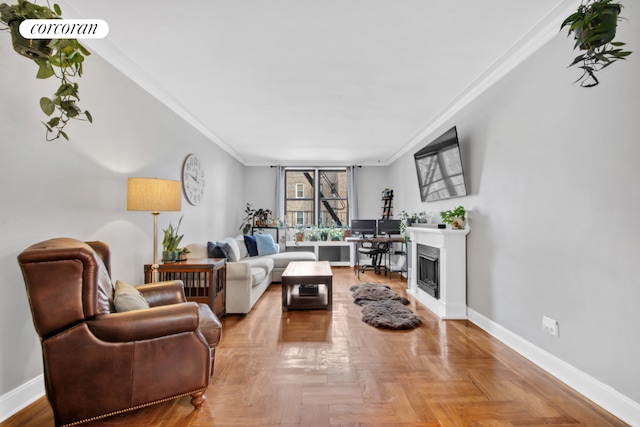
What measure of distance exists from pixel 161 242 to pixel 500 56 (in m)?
3.80

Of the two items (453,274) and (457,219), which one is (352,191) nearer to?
(457,219)

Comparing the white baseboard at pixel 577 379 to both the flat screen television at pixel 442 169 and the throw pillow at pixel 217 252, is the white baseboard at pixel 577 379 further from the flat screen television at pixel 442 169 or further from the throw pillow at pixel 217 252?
the throw pillow at pixel 217 252

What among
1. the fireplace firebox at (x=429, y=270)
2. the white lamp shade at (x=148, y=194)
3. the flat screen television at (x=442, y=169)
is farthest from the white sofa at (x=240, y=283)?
the flat screen television at (x=442, y=169)

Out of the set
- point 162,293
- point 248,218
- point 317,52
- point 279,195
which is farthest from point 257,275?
point 279,195

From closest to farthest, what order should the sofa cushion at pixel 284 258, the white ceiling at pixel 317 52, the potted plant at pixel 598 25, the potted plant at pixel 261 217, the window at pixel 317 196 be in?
the potted plant at pixel 598 25 < the white ceiling at pixel 317 52 < the sofa cushion at pixel 284 258 < the potted plant at pixel 261 217 < the window at pixel 317 196

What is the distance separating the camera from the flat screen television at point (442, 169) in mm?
3418

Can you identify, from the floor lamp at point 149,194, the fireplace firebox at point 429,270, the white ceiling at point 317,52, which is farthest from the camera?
the fireplace firebox at point 429,270

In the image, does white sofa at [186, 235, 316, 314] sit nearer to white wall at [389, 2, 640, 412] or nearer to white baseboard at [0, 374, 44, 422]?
white baseboard at [0, 374, 44, 422]

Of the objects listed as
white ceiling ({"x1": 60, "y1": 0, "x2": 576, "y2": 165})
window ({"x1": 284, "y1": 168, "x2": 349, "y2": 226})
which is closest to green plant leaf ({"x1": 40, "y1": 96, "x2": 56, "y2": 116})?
white ceiling ({"x1": 60, "y1": 0, "x2": 576, "y2": 165})

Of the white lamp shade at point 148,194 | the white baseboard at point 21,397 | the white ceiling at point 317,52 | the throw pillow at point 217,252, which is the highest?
the white ceiling at point 317,52

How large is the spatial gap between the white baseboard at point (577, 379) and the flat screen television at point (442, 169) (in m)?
1.55

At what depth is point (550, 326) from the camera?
86.9 inches

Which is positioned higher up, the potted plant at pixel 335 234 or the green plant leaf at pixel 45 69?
the green plant leaf at pixel 45 69

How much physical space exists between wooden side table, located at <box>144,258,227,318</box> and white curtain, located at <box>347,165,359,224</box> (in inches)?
174
